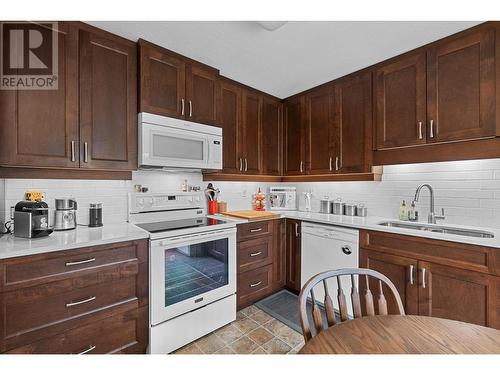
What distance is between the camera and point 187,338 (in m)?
1.76

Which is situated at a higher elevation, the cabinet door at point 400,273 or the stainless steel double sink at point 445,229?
the stainless steel double sink at point 445,229

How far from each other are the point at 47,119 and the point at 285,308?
7.99ft

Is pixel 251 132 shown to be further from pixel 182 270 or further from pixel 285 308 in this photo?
pixel 285 308

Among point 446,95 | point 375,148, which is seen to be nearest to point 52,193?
point 375,148

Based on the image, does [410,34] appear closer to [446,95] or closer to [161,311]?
[446,95]

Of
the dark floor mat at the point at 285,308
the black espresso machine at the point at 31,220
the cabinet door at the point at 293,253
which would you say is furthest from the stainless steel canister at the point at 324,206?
the black espresso machine at the point at 31,220

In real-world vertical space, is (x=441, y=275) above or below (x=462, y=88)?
below

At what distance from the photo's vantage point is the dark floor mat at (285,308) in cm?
208

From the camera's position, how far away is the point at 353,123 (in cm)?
236

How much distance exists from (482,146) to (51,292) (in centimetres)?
286

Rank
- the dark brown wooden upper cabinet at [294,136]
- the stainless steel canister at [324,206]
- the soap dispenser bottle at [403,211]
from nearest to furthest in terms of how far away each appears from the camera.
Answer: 1. the soap dispenser bottle at [403,211]
2. the stainless steel canister at [324,206]
3. the dark brown wooden upper cabinet at [294,136]

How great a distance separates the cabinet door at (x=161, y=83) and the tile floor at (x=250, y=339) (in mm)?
1836

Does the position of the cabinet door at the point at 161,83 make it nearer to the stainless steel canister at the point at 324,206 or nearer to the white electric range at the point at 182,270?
the white electric range at the point at 182,270

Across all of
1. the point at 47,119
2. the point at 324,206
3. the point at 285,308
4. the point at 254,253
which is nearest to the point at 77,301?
the point at 47,119
